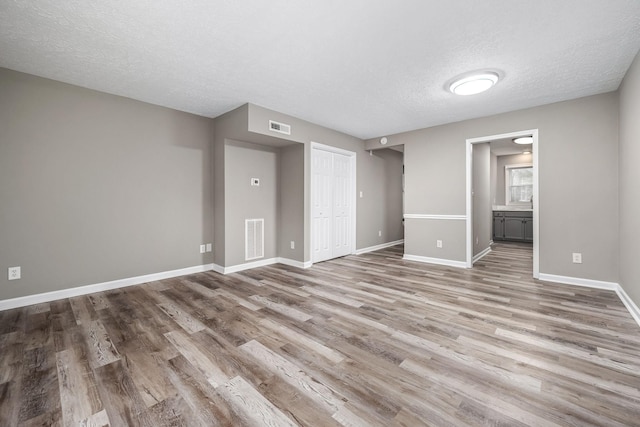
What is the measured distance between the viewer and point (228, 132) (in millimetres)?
4137

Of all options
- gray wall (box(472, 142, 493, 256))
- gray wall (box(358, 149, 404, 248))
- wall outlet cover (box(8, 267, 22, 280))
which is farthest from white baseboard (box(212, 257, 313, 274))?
gray wall (box(472, 142, 493, 256))

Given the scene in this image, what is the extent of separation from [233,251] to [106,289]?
5.41ft

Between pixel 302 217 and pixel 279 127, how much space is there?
152 cm

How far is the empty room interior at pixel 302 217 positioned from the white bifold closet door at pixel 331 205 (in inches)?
2.6

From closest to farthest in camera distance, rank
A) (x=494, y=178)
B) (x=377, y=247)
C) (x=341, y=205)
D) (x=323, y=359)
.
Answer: (x=323, y=359), (x=341, y=205), (x=377, y=247), (x=494, y=178)

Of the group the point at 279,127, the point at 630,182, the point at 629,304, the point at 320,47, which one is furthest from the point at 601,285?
the point at 279,127

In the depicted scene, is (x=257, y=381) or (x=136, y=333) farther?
(x=136, y=333)

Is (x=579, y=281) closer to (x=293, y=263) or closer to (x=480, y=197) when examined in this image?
(x=480, y=197)

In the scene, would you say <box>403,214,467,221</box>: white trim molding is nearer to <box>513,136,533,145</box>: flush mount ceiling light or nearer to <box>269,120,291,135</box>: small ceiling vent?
<box>513,136,533,145</box>: flush mount ceiling light

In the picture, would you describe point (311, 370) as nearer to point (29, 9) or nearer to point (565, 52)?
point (29, 9)

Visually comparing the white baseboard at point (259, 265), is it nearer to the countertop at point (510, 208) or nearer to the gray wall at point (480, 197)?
the gray wall at point (480, 197)

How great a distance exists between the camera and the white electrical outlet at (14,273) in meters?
2.85

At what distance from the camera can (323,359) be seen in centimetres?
191

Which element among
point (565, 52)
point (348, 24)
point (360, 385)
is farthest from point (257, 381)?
point (565, 52)
